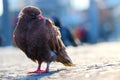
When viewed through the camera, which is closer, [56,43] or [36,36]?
[36,36]

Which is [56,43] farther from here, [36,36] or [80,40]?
[80,40]

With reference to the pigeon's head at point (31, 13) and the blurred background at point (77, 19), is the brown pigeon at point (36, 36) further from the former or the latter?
the blurred background at point (77, 19)

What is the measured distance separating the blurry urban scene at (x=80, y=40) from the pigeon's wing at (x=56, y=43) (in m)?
0.21

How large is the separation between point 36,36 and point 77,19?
45064mm

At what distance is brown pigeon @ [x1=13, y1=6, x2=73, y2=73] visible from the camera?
10.3 metres

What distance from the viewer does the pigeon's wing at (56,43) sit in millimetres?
10547

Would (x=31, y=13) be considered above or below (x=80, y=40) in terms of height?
below

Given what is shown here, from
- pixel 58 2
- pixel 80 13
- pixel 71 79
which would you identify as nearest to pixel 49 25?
pixel 71 79

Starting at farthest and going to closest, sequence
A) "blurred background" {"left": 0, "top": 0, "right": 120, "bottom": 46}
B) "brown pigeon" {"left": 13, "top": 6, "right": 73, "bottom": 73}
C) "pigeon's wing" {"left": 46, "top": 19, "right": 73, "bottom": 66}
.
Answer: "blurred background" {"left": 0, "top": 0, "right": 120, "bottom": 46}
"pigeon's wing" {"left": 46, "top": 19, "right": 73, "bottom": 66}
"brown pigeon" {"left": 13, "top": 6, "right": 73, "bottom": 73}

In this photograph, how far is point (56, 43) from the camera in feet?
35.5

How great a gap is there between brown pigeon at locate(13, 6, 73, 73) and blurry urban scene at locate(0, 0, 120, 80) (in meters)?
0.36

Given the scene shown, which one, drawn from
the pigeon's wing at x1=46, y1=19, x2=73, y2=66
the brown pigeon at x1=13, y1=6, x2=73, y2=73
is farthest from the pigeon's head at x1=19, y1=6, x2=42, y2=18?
the pigeon's wing at x1=46, y1=19, x2=73, y2=66

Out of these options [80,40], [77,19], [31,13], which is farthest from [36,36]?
[77,19]

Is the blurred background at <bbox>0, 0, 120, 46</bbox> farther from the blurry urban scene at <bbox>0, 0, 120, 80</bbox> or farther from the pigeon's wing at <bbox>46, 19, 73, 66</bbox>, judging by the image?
the pigeon's wing at <bbox>46, 19, 73, 66</bbox>
